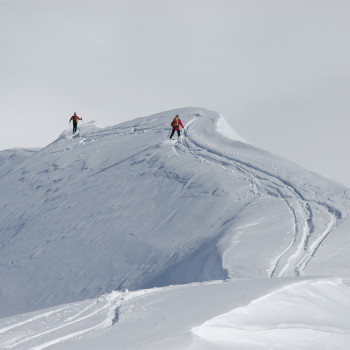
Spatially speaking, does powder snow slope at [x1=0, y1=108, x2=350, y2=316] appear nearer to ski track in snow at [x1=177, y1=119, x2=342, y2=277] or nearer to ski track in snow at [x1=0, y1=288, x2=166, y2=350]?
ski track in snow at [x1=177, y1=119, x2=342, y2=277]

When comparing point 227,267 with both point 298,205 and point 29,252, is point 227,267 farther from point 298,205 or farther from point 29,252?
point 29,252

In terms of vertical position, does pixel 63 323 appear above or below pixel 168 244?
below

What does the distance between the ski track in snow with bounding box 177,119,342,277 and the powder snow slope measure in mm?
45

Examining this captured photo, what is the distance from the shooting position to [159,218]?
76.0 feet

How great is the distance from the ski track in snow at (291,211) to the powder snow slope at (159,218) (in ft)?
0.15

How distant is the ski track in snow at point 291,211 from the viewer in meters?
16.5

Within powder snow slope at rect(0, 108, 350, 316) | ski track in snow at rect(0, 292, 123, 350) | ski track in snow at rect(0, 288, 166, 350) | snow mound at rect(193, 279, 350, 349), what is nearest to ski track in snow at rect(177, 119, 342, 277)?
powder snow slope at rect(0, 108, 350, 316)

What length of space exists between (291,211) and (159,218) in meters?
5.21

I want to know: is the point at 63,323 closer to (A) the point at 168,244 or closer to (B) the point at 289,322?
(B) the point at 289,322

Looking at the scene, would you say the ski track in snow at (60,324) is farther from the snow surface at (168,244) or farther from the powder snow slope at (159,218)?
the powder snow slope at (159,218)

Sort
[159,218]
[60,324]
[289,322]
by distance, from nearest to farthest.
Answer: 1. [289,322]
2. [60,324]
3. [159,218]

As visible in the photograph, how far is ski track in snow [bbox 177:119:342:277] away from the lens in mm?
16484

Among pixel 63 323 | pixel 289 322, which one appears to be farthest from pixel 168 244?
pixel 289 322

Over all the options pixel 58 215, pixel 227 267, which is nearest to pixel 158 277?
pixel 227 267
